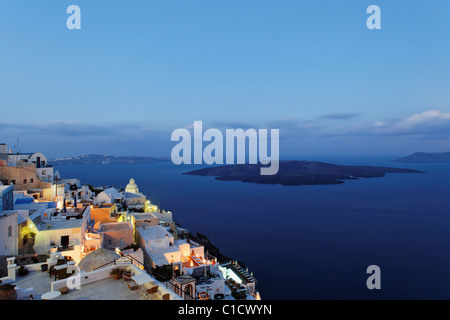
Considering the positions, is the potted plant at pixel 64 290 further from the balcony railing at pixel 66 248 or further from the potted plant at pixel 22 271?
the balcony railing at pixel 66 248

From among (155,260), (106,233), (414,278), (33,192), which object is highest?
(33,192)

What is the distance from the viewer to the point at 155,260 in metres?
14.1

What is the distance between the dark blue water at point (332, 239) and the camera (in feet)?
75.5

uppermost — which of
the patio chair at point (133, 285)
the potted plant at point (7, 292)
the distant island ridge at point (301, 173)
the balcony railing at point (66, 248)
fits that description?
the potted plant at point (7, 292)

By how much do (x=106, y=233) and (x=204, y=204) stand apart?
4452 centimetres

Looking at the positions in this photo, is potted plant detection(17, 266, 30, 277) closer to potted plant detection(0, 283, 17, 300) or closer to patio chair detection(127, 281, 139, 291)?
potted plant detection(0, 283, 17, 300)

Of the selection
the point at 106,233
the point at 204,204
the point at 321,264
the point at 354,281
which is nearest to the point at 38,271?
the point at 106,233

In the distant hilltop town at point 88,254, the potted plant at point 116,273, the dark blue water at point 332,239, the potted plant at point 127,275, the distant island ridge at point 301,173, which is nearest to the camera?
the distant hilltop town at point 88,254

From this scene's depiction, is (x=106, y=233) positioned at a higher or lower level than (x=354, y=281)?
higher

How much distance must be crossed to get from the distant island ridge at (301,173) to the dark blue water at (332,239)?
32.7 metres

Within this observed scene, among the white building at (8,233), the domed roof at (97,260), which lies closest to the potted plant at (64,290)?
the domed roof at (97,260)

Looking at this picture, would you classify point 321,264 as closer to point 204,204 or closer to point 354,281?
point 354,281

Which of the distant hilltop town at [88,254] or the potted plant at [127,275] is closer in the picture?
the distant hilltop town at [88,254]
